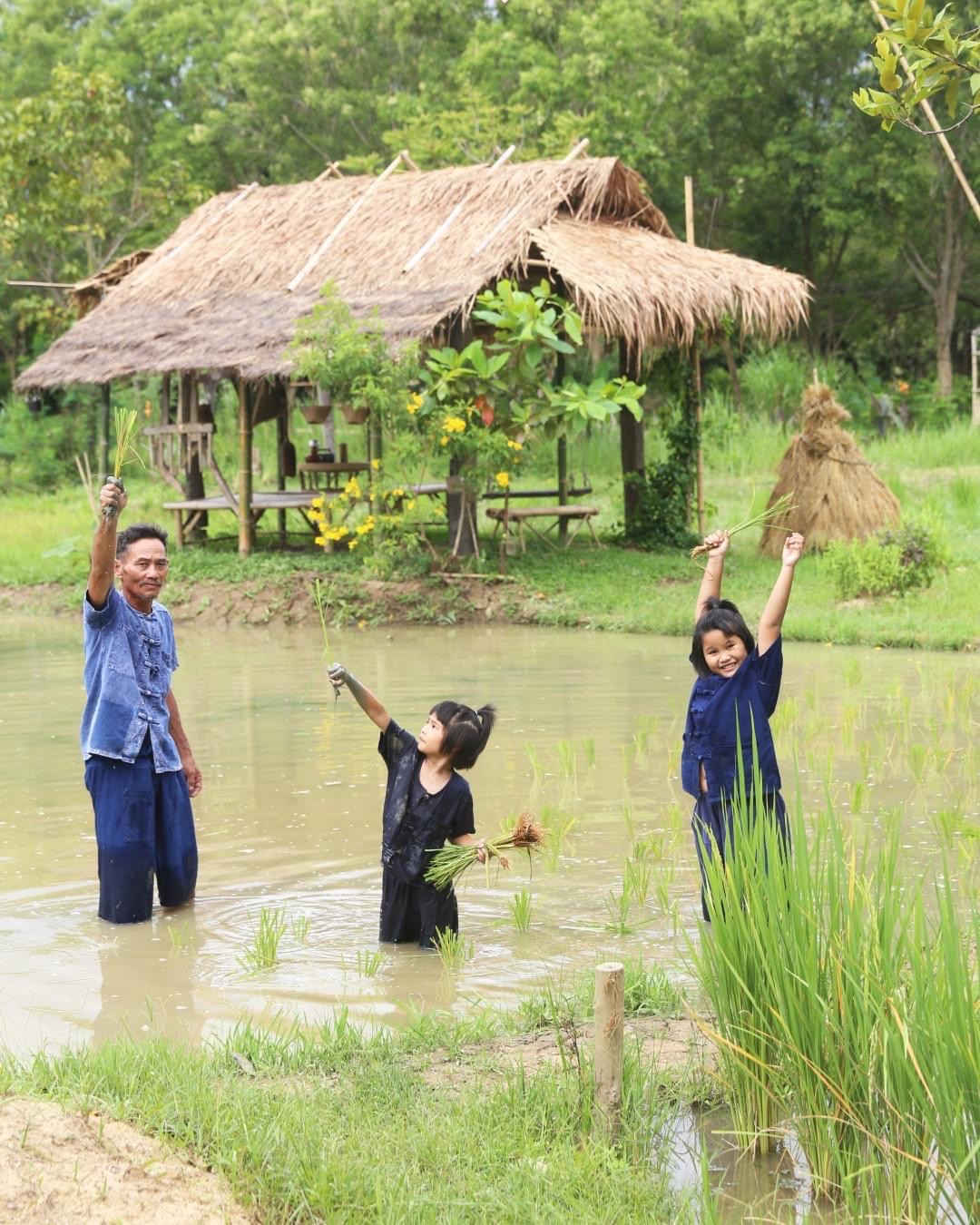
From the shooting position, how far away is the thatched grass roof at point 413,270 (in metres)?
14.6

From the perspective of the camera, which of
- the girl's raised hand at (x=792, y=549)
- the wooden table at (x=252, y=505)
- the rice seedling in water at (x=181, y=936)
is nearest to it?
the girl's raised hand at (x=792, y=549)

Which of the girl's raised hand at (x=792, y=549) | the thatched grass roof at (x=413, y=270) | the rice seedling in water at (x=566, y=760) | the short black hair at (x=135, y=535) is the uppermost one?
the thatched grass roof at (x=413, y=270)

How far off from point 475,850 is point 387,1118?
4.36 feet

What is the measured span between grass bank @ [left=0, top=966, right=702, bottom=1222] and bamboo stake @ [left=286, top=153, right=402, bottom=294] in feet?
42.8

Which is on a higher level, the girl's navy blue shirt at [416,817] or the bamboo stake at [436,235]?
the bamboo stake at [436,235]

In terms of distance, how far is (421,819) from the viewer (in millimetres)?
5078

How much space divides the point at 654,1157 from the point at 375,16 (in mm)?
24924

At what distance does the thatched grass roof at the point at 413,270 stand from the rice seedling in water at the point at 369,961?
9517mm

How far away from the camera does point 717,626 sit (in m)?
4.93

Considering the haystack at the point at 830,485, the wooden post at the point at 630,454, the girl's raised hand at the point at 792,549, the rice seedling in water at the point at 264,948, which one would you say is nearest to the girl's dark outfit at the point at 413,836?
the rice seedling in water at the point at 264,948

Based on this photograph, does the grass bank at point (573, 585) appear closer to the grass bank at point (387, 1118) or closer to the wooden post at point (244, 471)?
the wooden post at point (244, 471)

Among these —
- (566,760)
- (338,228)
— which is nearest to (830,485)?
(338,228)

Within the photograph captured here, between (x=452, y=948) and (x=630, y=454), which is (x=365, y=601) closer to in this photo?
(x=630, y=454)

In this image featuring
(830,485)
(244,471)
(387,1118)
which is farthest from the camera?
(244,471)
